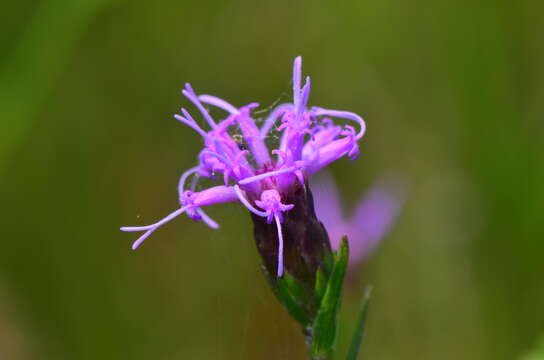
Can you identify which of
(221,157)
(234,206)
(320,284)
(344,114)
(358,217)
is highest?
(344,114)

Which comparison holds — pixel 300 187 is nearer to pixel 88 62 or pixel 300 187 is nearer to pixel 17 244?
pixel 17 244

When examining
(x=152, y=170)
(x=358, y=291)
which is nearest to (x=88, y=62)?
(x=152, y=170)

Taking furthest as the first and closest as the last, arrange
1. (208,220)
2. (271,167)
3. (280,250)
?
(271,167) → (208,220) → (280,250)

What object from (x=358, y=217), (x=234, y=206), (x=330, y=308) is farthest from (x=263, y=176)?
(x=234, y=206)

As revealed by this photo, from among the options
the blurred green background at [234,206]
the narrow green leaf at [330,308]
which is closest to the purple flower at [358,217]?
the blurred green background at [234,206]

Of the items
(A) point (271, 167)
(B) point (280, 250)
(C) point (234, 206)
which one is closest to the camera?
(B) point (280, 250)

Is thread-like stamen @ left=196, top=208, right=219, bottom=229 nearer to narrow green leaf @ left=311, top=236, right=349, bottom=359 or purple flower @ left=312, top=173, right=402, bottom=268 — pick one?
narrow green leaf @ left=311, top=236, right=349, bottom=359

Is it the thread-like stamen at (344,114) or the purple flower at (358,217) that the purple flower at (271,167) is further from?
the purple flower at (358,217)

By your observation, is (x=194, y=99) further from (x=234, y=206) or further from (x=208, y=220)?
(x=234, y=206)
